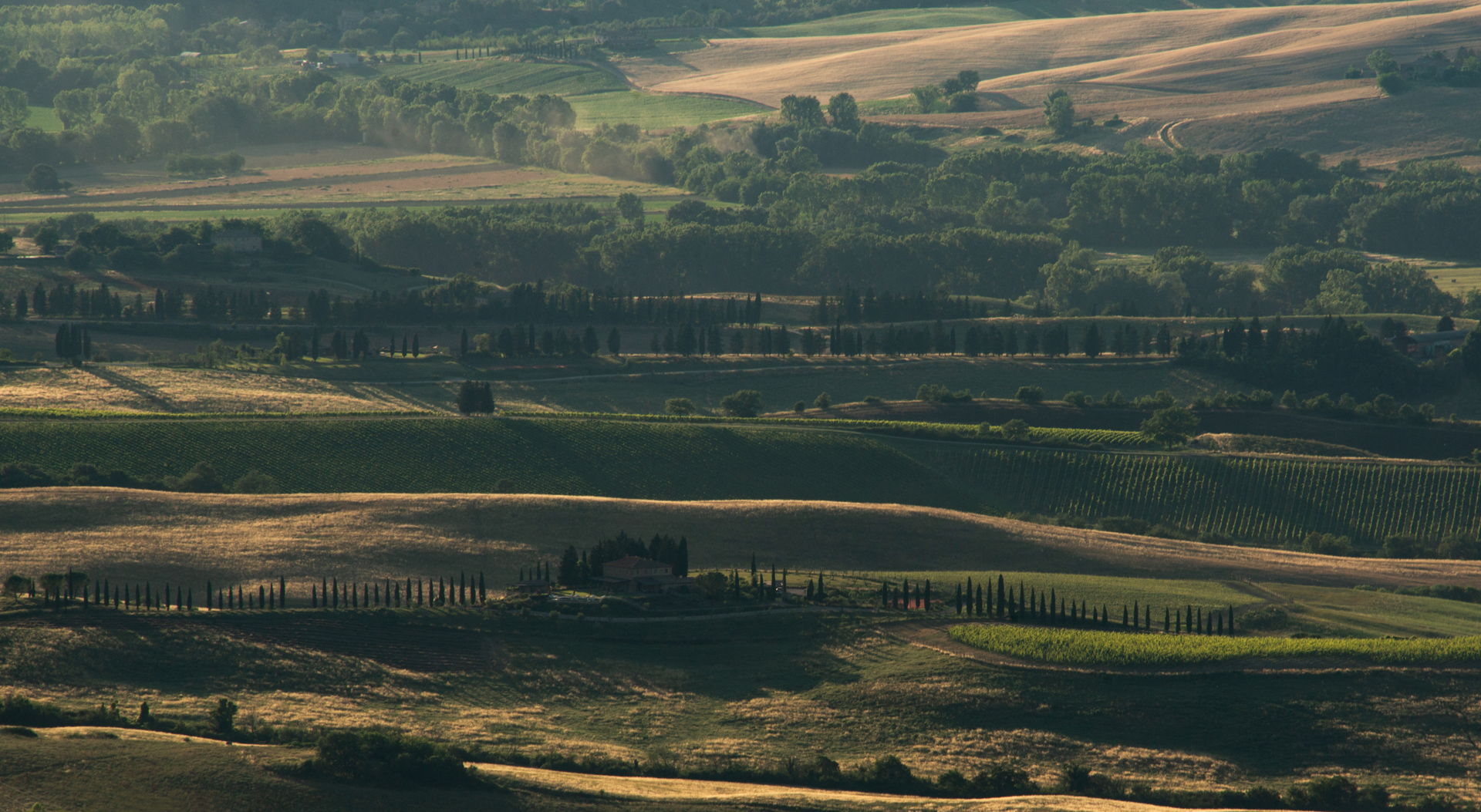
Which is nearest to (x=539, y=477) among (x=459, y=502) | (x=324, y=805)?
(x=459, y=502)

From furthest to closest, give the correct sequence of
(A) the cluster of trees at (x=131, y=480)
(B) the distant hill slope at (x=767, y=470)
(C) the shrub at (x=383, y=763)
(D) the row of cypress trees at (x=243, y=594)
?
(B) the distant hill slope at (x=767, y=470) → (A) the cluster of trees at (x=131, y=480) → (D) the row of cypress trees at (x=243, y=594) → (C) the shrub at (x=383, y=763)

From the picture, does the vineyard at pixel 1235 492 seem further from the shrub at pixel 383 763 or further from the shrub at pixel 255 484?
the shrub at pixel 383 763

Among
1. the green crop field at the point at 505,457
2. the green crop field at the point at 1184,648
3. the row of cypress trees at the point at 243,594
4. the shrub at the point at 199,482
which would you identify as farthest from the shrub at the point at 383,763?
the green crop field at the point at 505,457

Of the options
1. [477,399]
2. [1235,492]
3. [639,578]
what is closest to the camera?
[639,578]

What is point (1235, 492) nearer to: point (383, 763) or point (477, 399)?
point (477, 399)

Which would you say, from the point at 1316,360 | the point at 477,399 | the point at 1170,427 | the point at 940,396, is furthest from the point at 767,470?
the point at 1316,360

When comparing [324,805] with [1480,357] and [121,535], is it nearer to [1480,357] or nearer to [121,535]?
[121,535]
